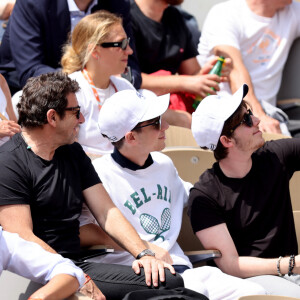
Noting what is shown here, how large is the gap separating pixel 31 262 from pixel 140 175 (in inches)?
38.3

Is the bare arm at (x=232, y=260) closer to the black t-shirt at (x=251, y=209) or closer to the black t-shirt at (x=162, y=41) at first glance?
the black t-shirt at (x=251, y=209)

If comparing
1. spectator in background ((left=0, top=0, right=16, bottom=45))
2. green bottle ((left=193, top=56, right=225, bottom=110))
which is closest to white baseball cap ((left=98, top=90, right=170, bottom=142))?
green bottle ((left=193, top=56, right=225, bottom=110))

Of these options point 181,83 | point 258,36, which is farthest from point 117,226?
point 258,36

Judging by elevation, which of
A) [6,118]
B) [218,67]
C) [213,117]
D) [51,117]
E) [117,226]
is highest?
[51,117]

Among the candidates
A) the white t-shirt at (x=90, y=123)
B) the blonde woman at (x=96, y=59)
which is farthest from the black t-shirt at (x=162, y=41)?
the white t-shirt at (x=90, y=123)

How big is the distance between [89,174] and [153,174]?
0.35m

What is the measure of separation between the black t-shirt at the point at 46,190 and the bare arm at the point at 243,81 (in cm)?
204

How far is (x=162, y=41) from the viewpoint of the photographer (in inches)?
205

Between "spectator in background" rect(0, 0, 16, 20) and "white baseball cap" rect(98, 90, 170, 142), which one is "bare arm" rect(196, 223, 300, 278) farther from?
"spectator in background" rect(0, 0, 16, 20)

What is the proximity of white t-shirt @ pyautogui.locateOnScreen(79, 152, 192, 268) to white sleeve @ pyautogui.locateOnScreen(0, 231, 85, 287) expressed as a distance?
0.72 meters

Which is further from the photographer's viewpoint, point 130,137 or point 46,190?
point 130,137

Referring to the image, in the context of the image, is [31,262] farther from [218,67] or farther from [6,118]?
[218,67]

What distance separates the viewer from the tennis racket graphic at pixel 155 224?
3.30 meters

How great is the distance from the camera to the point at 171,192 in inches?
135
